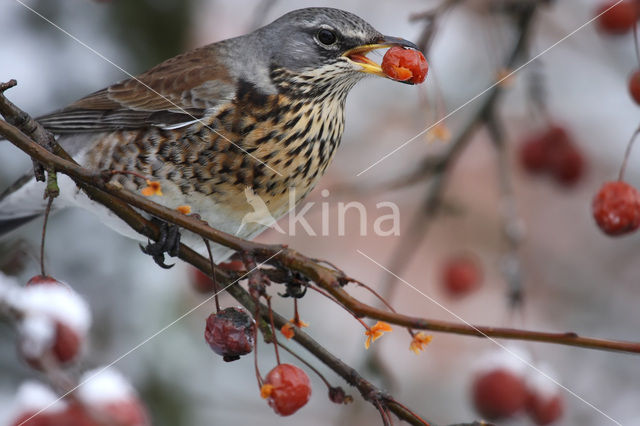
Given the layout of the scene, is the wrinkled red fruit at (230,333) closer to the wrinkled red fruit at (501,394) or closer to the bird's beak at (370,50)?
the bird's beak at (370,50)

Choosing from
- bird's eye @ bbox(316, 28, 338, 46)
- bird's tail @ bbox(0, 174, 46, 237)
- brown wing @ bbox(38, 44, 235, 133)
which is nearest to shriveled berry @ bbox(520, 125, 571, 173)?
bird's eye @ bbox(316, 28, 338, 46)

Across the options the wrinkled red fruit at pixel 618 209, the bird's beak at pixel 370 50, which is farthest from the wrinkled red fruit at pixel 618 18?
the bird's beak at pixel 370 50

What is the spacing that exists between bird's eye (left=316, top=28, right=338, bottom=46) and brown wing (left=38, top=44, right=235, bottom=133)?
1.27 feet

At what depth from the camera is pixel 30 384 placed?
212 cm

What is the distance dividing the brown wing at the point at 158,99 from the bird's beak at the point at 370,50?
476 mm

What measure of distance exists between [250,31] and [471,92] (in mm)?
2245

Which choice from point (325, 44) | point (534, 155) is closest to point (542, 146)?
point (534, 155)

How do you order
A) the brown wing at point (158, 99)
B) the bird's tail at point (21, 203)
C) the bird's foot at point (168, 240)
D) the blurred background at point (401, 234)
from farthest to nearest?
1. the blurred background at point (401, 234)
2. the bird's tail at point (21, 203)
3. the brown wing at point (158, 99)
4. the bird's foot at point (168, 240)

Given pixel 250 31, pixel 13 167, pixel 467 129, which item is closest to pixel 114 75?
pixel 13 167

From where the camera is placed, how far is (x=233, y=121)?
2.90 m

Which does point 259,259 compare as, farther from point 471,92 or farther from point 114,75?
point 471,92

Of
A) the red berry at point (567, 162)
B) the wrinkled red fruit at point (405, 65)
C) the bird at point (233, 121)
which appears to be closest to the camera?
the wrinkled red fruit at point (405, 65)

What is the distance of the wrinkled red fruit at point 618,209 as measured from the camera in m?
2.62

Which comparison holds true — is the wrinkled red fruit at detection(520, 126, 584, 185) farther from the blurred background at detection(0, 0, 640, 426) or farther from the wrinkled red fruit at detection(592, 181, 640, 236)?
the wrinkled red fruit at detection(592, 181, 640, 236)
